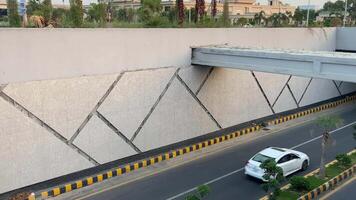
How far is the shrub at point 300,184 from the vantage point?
1382 cm

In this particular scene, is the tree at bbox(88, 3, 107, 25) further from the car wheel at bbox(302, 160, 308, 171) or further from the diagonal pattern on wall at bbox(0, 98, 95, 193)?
the car wheel at bbox(302, 160, 308, 171)

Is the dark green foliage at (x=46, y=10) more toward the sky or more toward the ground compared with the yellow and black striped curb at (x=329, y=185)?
more toward the sky

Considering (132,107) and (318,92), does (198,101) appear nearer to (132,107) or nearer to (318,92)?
(132,107)

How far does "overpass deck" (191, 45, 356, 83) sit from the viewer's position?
14.5 meters

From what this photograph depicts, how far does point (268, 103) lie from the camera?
24.4 m

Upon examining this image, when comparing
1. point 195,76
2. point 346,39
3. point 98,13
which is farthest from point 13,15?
point 346,39

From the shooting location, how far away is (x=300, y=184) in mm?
13875

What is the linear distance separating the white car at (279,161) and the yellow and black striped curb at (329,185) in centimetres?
150

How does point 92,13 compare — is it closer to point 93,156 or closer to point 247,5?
point 93,156

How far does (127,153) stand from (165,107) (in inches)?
109

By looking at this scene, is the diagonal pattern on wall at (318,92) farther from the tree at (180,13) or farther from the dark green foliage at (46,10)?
the dark green foliage at (46,10)

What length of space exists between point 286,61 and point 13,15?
10588 millimetres

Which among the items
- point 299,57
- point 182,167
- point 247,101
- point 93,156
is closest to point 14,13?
point 93,156

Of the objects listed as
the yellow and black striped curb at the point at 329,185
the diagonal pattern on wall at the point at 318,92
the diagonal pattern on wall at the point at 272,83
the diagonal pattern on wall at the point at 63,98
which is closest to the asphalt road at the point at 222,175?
the yellow and black striped curb at the point at 329,185
